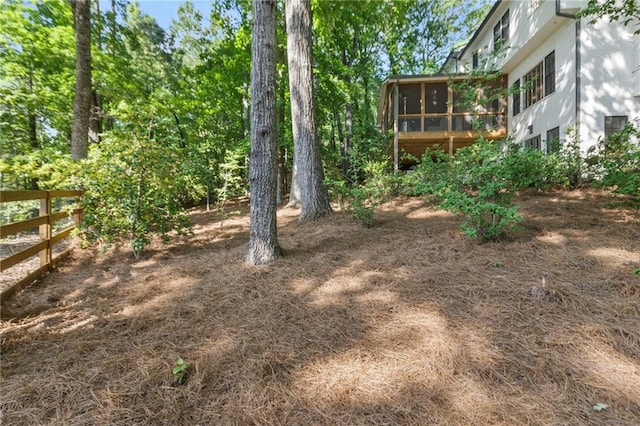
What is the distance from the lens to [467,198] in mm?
3951

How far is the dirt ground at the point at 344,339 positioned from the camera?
5.52 ft

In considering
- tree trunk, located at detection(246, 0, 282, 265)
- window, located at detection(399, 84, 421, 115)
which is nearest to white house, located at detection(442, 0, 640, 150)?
window, located at detection(399, 84, 421, 115)

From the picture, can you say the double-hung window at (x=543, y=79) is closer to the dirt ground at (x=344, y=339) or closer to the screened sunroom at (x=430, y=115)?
the screened sunroom at (x=430, y=115)

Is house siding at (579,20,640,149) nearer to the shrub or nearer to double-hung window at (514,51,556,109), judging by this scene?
double-hung window at (514,51,556,109)

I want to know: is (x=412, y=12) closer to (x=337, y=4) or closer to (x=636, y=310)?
(x=337, y=4)

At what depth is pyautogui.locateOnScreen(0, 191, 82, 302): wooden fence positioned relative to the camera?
3129mm

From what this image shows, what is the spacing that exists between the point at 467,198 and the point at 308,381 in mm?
3035

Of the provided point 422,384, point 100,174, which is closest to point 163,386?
point 422,384

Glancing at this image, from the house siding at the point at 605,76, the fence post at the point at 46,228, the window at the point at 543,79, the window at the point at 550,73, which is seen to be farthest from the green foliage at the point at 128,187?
the window at the point at 550,73

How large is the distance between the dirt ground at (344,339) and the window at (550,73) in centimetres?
819

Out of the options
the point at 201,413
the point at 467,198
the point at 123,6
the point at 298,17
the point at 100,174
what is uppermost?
the point at 123,6

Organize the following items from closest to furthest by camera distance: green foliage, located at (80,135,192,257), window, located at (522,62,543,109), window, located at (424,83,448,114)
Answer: green foliage, located at (80,135,192,257) → window, located at (522,62,543,109) → window, located at (424,83,448,114)

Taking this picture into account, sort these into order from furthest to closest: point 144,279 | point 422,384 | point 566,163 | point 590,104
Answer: point 590,104 → point 566,163 → point 144,279 → point 422,384

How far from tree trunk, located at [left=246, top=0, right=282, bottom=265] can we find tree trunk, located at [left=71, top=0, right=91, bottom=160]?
493 cm
